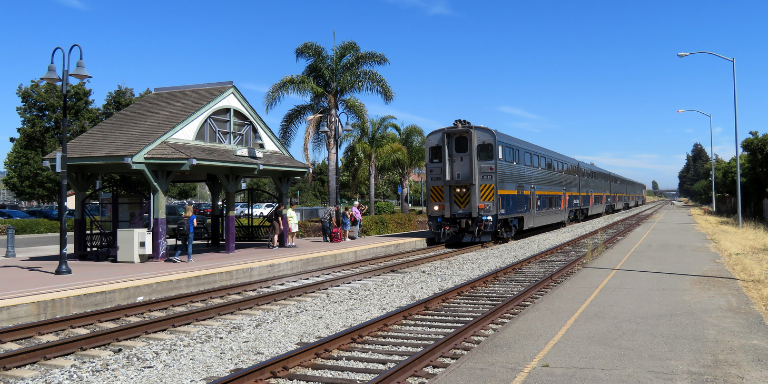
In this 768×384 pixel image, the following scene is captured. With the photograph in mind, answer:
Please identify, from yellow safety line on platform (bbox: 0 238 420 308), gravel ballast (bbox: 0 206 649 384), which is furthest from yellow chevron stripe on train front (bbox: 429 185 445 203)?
gravel ballast (bbox: 0 206 649 384)

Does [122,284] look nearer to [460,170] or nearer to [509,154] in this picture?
[460,170]

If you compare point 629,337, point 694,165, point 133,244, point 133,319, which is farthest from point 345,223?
point 694,165

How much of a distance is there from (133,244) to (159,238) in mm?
717

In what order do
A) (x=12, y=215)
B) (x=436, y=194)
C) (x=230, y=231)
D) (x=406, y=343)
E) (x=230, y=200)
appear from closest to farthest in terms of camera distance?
(x=406, y=343) < (x=230, y=200) < (x=230, y=231) < (x=436, y=194) < (x=12, y=215)

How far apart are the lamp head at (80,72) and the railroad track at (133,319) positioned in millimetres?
5708

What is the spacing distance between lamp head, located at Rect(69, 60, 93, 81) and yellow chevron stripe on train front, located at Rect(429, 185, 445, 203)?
12279mm

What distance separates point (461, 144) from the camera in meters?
21.1

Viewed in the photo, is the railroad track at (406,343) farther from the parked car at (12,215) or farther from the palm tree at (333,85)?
the parked car at (12,215)

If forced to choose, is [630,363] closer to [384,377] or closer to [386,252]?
[384,377]

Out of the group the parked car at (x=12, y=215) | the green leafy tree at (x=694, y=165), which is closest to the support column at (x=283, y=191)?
the parked car at (x=12, y=215)

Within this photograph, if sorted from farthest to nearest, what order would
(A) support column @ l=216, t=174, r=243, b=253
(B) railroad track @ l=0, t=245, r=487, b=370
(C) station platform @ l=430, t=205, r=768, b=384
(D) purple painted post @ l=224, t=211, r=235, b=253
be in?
(D) purple painted post @ l=224, t=211, r=235, b=253, (A) support column @ l=216, t=174, r=243, b=253, (B) railroad track @ l=0, t=245, r=487, b=370, (C) station platform @ l=430, t=205, r=768, b=384

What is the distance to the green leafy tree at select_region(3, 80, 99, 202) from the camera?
36.2 metres

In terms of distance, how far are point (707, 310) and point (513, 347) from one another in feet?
14.0

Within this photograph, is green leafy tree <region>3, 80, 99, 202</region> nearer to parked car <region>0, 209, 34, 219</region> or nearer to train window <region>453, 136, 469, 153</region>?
parked car <region>0, 209, 34, 219</region>
